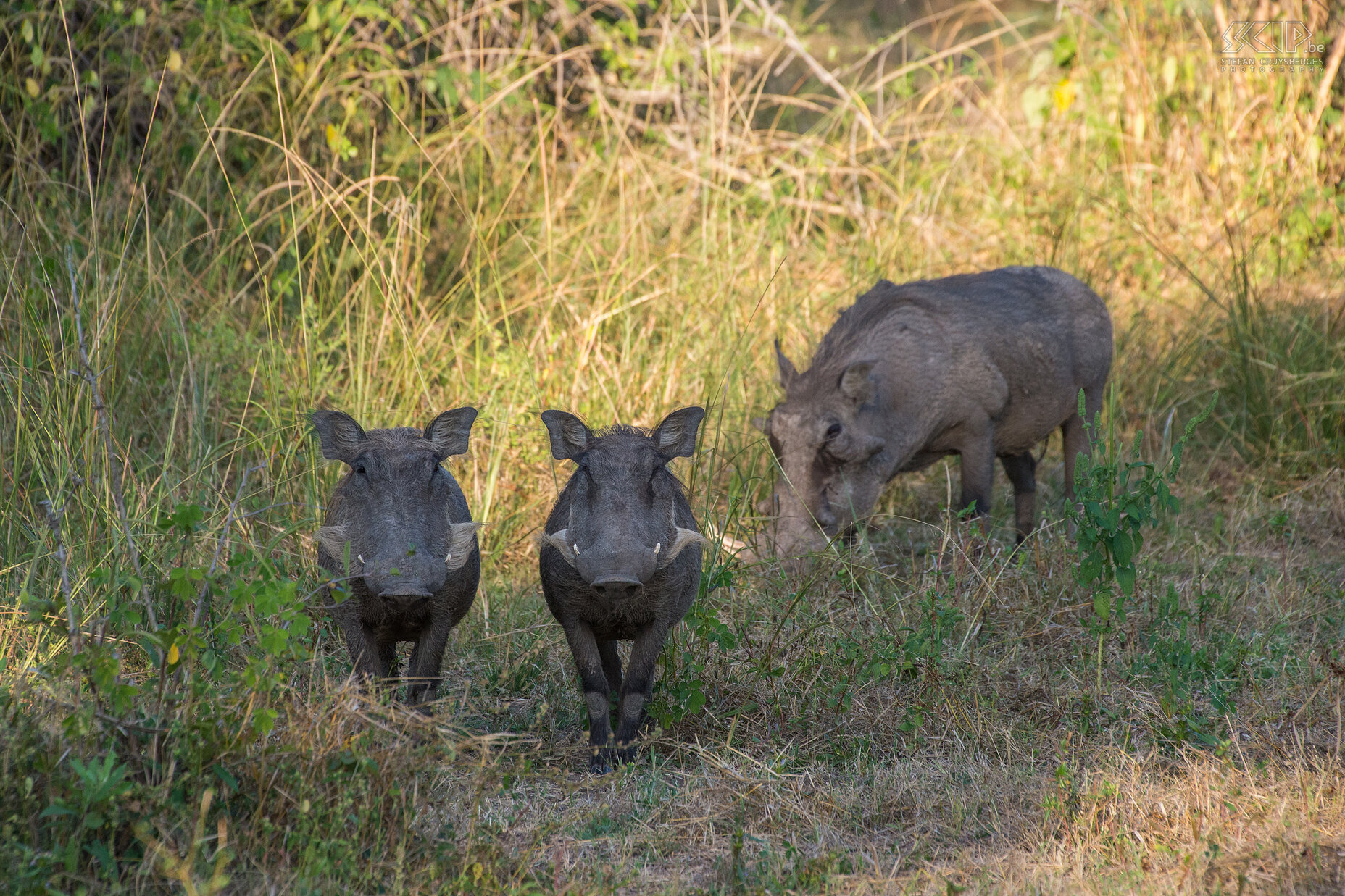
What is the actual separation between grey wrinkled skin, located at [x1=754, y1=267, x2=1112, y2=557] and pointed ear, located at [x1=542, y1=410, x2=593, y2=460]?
149 centimetres

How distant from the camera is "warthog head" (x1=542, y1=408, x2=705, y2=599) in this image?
352 cm

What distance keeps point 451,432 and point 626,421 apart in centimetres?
224

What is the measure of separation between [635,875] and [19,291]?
3.54 metres

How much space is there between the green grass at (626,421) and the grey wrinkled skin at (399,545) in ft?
0.55

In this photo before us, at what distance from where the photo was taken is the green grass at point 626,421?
3055 mm

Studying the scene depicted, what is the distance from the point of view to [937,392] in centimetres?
570

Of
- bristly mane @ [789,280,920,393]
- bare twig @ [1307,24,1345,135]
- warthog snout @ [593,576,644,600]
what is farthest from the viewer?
bare twig @ [1307,24,1345,135]

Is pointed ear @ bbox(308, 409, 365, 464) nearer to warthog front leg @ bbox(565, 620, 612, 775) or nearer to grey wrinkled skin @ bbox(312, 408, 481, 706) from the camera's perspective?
grey wrinkled skin @ bbox(312, 408, 481, 706)

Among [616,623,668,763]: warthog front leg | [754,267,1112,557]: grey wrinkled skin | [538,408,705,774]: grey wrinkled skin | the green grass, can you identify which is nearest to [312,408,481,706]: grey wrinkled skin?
the green grass

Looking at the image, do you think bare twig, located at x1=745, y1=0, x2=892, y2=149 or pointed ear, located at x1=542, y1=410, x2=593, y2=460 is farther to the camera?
bare twig, located at x1=745, y1=0, x2=892, y2=149

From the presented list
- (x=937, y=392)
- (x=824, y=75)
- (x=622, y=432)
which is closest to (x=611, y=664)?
(x=622, y=432)

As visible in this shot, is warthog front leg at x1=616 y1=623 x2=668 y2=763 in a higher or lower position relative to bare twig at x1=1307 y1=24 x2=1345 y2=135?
lower

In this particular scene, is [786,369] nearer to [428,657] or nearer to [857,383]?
[857,383]

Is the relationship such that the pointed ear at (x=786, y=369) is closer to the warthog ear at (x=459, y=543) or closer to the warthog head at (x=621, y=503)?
the warthog head at (x=621, y=503)
